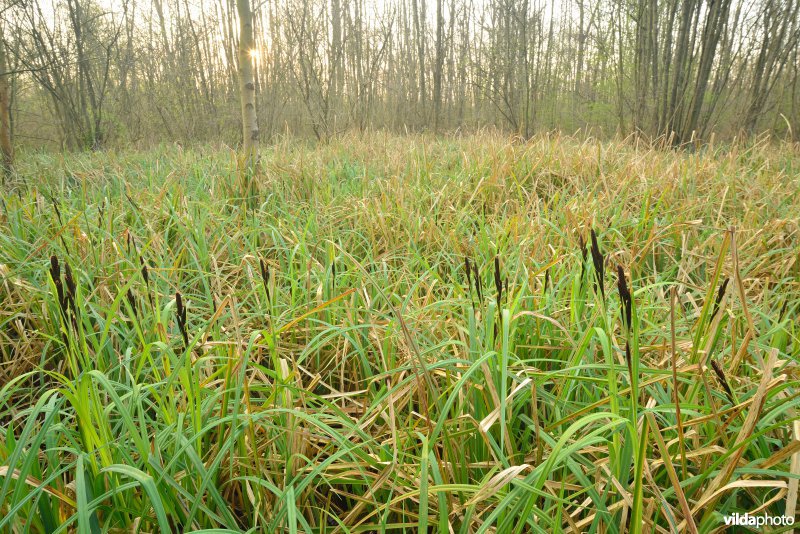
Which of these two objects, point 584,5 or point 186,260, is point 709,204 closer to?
point 186,260

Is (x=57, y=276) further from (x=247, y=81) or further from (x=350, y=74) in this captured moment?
(x=350, y=74)

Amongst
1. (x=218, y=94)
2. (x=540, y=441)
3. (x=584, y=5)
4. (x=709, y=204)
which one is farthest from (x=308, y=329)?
(x=584, y=5)

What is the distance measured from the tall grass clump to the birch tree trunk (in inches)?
8.8

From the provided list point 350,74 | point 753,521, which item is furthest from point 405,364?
point 350,74

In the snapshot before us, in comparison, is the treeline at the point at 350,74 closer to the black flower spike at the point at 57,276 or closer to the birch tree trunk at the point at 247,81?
the birch tree trunk at the point at 247,81

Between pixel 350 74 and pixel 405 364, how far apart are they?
364 inches

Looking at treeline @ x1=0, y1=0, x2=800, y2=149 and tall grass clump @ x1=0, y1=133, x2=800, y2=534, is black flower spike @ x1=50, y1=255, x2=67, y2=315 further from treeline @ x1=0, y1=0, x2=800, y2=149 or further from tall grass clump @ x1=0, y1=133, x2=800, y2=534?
treeline @ x1=0, y1=0, x2=800, y2=149

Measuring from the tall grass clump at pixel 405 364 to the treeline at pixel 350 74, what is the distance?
15.5 ft

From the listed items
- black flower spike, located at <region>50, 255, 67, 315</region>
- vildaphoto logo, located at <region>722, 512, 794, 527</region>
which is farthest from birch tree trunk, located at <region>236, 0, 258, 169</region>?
vildaphoto logo, located at <region>722, 512, 794, 527</region>

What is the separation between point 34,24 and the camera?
22.8ft

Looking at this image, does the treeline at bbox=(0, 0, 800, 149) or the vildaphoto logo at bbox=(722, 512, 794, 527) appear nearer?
the vildaphoto logo at bbox=(722, 512, 794, 527)

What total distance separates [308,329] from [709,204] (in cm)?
235

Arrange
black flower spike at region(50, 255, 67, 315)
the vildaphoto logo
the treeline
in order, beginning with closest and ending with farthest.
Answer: black flower spike at region(50, 255, 67, 315)
the vildaphoto logo
the treeline

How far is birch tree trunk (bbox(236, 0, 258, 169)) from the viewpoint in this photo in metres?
3.09
